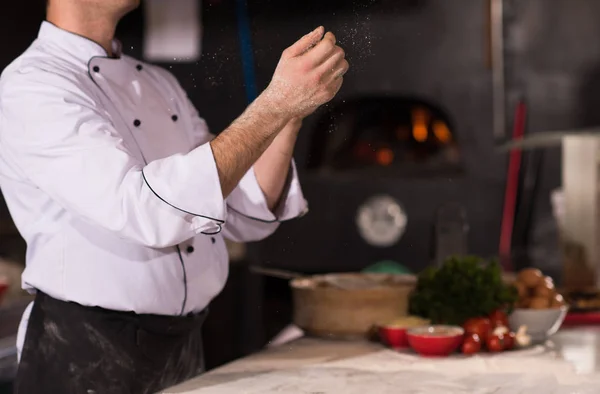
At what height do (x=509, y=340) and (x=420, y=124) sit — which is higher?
(x=420, y=124)

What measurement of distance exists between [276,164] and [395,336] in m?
0.49

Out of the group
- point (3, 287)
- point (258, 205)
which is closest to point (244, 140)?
point (258, 205)

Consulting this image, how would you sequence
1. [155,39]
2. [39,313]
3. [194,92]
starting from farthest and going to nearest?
[155,39] → [194,92] → [39,313]

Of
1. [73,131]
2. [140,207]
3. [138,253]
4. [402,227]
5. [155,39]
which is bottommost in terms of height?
[402,227]

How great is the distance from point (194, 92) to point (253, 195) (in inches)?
10.8

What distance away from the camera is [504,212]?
16.4 ft

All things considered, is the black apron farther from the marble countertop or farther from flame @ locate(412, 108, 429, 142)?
flame @ locate(412, 108, 429, 142)

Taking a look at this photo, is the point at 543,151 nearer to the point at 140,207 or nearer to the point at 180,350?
the point at 180,350

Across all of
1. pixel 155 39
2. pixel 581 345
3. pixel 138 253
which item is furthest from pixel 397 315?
pixel 155 39

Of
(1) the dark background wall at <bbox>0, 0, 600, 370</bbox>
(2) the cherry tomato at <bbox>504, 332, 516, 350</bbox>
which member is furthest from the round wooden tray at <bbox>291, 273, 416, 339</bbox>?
(1) the dark background wall at <bbox>0, 0, 600, 370</bbox>

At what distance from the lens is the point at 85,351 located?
1750 mm

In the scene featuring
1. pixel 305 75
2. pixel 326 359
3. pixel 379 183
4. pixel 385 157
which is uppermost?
pixel 305 75

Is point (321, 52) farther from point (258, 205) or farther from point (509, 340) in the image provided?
point (509, 340)

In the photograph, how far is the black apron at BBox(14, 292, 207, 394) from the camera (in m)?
1.75
